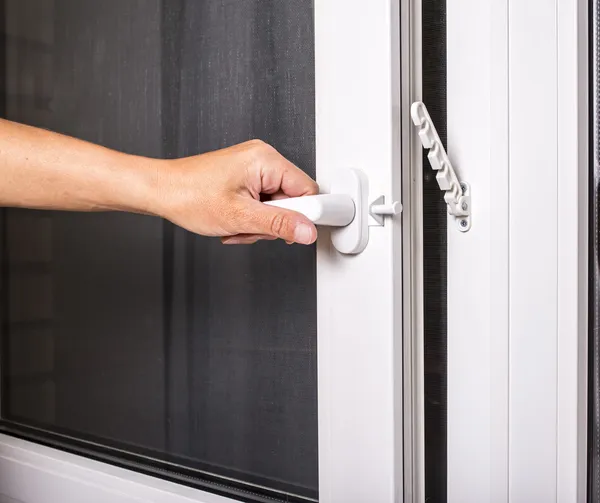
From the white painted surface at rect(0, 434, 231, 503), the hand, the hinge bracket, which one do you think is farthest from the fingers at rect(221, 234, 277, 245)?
the white painted surface at rect(0, 434, 231, 503)

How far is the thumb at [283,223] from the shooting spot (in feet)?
1.69

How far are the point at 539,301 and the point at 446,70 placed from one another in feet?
0.75

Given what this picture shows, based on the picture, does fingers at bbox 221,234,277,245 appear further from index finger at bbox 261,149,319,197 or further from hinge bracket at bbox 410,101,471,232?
hinge bracket at bbox 410,101,471,232

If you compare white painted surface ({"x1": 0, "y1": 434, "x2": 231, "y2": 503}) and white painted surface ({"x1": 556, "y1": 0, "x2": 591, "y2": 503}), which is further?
white painted surface ({"x1": 0, "y1": 434, "x2": 231, "y2": 503})

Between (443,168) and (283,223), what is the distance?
0.15 meters

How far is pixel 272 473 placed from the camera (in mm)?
674

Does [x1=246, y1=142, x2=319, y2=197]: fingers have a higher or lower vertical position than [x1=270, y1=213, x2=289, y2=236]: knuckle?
higher

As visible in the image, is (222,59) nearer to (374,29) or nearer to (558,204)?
(374,29)

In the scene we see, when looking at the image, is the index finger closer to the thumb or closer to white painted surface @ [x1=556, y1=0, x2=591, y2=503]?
the thumb

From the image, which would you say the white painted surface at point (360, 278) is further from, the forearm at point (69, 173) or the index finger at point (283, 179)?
the forearm at point (69, 173)

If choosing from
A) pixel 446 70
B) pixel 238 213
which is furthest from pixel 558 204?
pixel 238 213

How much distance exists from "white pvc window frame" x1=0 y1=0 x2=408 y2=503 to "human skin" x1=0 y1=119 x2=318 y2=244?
0.22 ft

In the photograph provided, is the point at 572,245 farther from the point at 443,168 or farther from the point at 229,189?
the point at 229,189

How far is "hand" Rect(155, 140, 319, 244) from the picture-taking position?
0.54 meters
